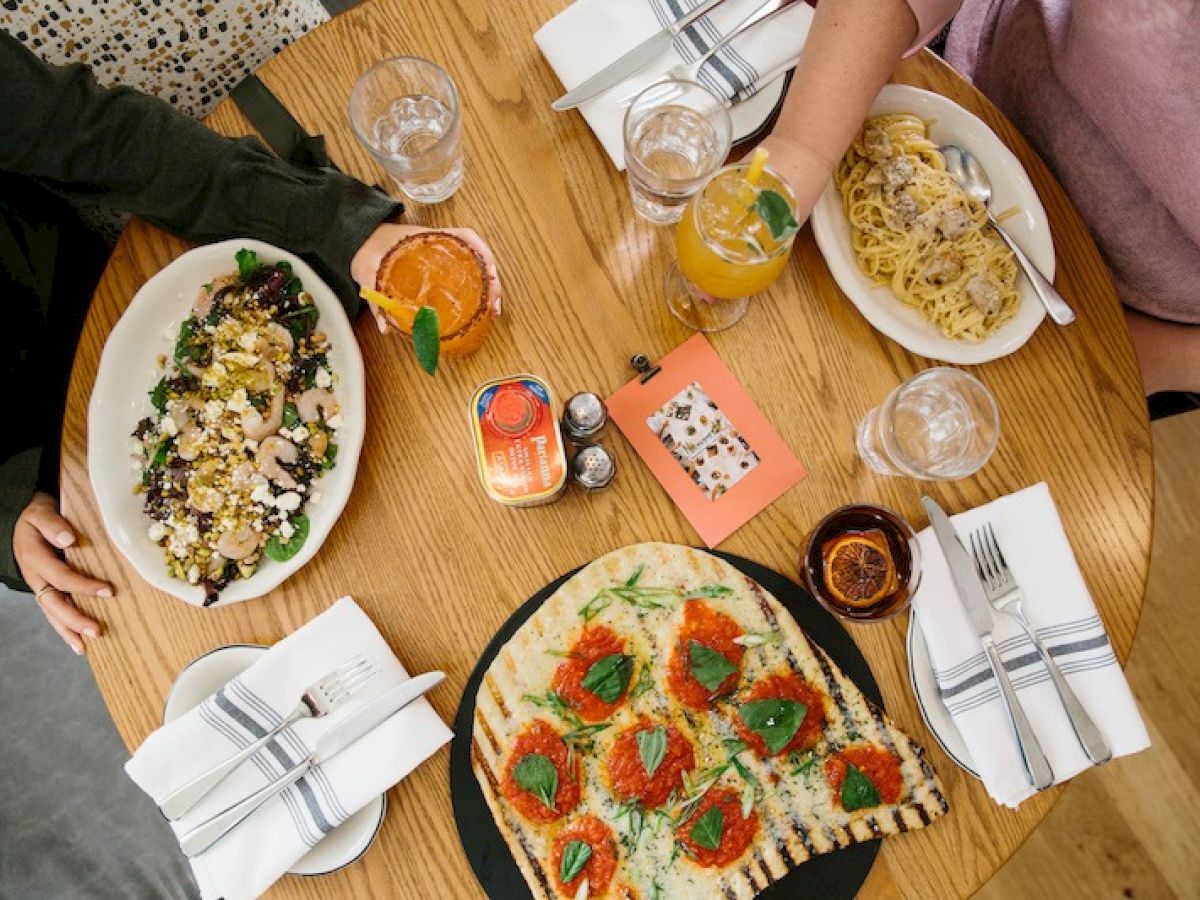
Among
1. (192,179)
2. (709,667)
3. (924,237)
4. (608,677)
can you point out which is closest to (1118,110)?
(924,237)

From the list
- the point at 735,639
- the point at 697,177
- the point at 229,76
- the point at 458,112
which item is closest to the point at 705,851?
the point at 735,639

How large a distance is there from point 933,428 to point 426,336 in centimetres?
80

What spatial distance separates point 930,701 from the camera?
4.00 ft

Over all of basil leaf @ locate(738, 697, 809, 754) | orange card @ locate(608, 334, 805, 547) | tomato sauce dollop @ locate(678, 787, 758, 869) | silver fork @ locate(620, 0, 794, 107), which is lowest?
tomato sauce dollop @ locate(678, 787, 758, 869)

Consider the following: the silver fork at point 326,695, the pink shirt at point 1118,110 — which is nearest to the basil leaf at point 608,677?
the silver fork at point 326,695

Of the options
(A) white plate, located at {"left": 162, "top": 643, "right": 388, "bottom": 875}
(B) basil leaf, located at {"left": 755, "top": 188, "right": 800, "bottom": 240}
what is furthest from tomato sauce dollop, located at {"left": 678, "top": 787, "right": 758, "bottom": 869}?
(B) basil leaf, located at {"left": 755, "top": 188, "right": 800, "bottom": 240}

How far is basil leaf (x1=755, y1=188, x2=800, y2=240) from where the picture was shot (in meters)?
1.07

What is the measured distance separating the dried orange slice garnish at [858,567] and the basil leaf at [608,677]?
1.14ft

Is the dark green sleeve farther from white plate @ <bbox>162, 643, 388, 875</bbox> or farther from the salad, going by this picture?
white plate @ <bbox>162, 643, 388, 875</bbox>

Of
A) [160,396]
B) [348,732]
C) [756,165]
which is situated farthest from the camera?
[160,396]

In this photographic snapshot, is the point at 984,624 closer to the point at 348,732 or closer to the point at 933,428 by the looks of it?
the point at 933,428

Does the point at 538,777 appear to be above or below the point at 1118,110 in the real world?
below

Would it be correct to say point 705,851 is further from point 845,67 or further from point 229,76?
point 229,76

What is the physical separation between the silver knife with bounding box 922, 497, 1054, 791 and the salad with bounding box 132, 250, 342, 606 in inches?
37.8
